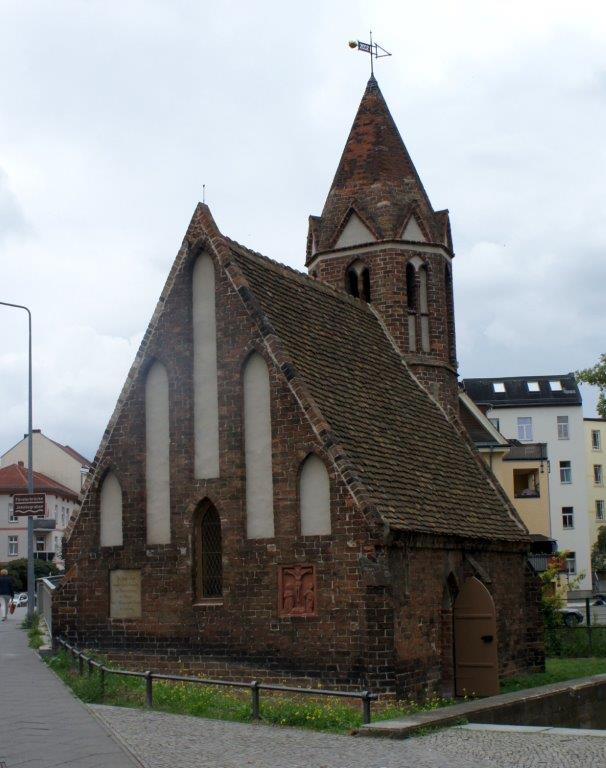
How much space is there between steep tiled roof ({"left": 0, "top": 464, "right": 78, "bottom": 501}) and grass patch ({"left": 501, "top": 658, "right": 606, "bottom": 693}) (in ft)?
210

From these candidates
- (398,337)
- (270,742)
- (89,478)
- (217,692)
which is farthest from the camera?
(398,337)

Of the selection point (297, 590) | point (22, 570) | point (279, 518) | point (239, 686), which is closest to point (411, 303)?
point (279, 518)

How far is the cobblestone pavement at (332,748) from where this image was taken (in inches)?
489

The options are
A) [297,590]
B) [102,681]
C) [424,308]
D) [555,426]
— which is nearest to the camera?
[102,681]

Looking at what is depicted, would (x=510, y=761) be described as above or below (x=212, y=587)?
below

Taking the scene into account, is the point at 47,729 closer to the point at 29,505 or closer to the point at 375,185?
the point at 29,505

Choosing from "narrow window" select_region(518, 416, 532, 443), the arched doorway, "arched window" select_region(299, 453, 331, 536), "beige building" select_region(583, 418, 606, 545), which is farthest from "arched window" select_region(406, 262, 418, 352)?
"beige building" select_region(583, 418, 606, 545)

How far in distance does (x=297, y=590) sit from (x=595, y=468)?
76444mm

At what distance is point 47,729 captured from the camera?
1456 cm

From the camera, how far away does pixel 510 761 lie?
12.6 m

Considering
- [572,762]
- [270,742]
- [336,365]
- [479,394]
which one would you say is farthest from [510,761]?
[479,394]

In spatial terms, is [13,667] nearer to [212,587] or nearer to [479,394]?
[212,587]

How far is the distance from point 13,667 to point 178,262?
26.9 ft

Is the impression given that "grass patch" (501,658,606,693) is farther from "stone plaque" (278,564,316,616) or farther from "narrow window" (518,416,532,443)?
"narrow window" (518,416,532,443)
